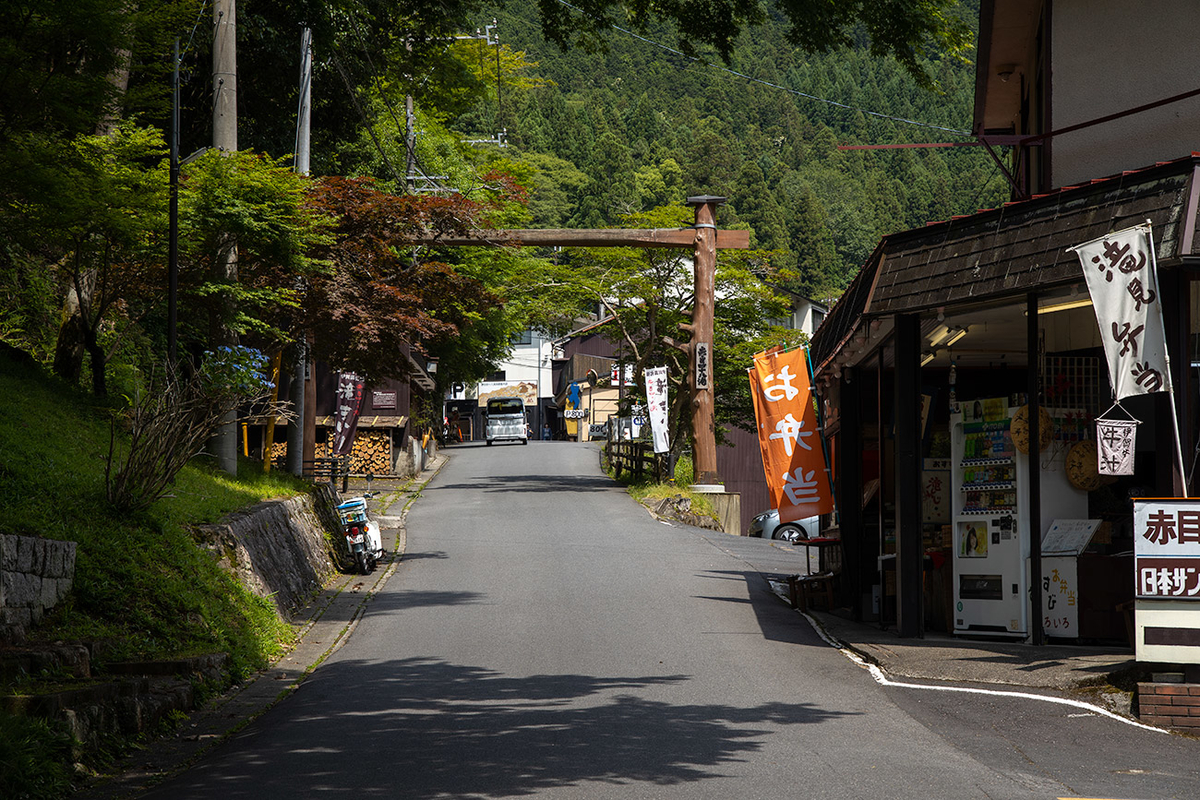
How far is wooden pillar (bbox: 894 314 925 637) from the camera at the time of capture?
1174 cm

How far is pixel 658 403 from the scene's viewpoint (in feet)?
94.5

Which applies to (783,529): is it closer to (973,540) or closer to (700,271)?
(700,271)

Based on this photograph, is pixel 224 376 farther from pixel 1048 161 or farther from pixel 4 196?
pixel 1048 161

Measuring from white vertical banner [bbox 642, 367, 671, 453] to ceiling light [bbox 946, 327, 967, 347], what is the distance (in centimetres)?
1556

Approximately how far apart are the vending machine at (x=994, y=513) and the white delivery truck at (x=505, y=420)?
49341mm

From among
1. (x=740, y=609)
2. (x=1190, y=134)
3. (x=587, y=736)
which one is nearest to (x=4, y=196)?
(x=587, y=736)

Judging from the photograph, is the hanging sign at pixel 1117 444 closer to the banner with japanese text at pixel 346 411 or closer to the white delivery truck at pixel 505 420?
the banner with japanese text at pixel 346 411

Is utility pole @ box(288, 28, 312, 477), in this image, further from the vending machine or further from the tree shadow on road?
the vending machine

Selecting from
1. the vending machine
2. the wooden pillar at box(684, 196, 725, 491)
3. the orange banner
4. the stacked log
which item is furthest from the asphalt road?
the stacked log

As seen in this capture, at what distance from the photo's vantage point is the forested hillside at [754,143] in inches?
3076

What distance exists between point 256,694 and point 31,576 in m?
2.20

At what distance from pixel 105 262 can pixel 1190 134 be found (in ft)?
40.6

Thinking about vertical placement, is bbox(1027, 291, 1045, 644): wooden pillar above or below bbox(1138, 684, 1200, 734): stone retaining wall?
above

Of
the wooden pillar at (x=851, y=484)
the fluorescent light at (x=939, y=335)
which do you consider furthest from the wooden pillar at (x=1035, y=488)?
the wooden pillar at (x=851, y=484)
